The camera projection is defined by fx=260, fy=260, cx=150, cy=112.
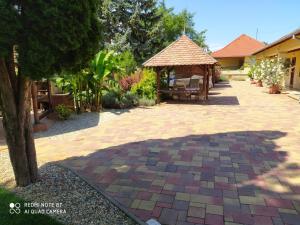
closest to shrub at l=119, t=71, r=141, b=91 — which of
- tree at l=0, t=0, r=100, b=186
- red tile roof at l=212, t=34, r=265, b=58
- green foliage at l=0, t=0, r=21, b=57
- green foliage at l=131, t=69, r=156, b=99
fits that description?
green foliage at l=131, t=69, r=156, b=99

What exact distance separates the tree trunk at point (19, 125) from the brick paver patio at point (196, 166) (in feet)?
3.22

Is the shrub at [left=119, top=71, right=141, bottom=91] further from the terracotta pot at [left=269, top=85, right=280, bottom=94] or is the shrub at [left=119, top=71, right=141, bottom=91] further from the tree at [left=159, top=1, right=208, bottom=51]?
the tree at [left=159, top=1, right=208, bottom=51]

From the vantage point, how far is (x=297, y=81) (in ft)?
63.4

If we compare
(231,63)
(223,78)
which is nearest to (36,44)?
(223,78)

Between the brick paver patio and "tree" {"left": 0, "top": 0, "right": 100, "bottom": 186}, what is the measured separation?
5.55ft

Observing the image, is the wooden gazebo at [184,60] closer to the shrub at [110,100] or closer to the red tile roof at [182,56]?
the red tile roof at [182,56]

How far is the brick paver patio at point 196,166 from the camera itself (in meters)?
3.48

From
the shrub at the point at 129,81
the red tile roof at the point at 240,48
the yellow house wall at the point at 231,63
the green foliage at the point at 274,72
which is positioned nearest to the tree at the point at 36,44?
the shrub at the point at 129,81

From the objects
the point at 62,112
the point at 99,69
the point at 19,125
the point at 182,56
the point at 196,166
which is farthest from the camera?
the point at 182,56

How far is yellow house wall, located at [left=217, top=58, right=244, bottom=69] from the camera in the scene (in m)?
41.8

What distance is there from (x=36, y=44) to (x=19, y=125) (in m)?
1.38

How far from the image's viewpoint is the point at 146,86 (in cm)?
1420

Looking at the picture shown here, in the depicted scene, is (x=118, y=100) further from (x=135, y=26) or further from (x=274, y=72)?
(x=135, y=26)

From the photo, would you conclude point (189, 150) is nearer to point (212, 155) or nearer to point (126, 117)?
point (212, 155)
